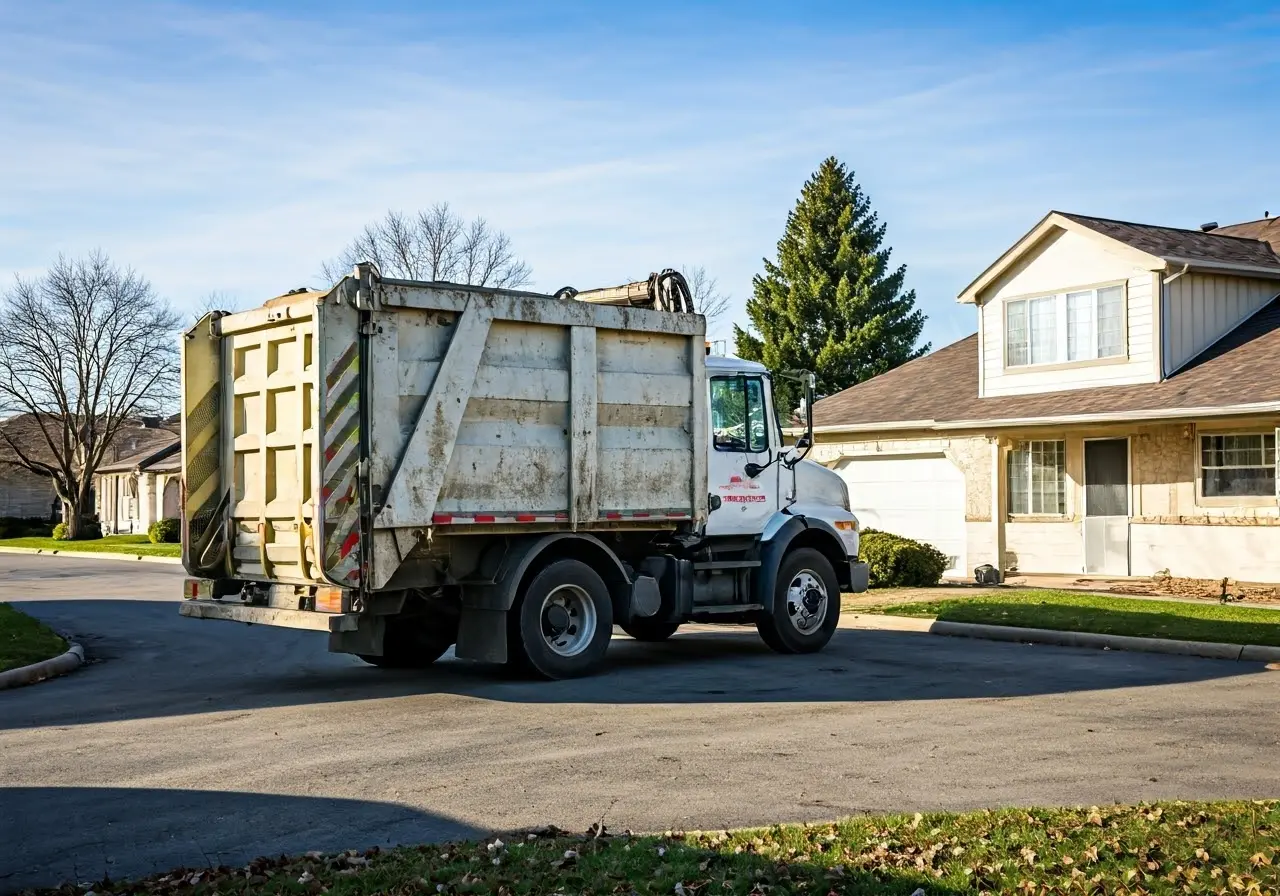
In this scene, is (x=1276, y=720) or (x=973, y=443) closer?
(x=1276, y=720)

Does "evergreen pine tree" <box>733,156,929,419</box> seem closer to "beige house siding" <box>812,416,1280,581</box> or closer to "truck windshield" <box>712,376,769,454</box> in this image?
"beige house siding" <box>812,416,1280,581</box>

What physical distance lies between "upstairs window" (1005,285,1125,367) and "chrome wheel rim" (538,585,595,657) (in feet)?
45.5

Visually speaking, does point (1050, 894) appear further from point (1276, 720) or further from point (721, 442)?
point (721, 442)

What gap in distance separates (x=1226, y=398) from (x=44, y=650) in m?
16.1

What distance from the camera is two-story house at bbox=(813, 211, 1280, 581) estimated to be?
21.3m

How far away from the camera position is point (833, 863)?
584 centimetres

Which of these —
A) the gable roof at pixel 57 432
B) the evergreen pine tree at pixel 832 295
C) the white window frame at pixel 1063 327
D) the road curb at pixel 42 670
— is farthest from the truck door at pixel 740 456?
the gable roof at pixel 57 432

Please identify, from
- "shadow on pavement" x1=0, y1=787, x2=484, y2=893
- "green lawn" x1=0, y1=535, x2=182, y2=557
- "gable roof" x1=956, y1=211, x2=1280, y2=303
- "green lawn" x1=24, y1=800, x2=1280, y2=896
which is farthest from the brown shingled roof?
"green lawn" x1=0, y1=535, x2=182, y2=557

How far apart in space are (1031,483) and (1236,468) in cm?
398

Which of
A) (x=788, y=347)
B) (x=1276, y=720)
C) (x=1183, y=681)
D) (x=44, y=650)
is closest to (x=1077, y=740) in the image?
(x=1276, y=720)

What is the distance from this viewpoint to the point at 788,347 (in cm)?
5234

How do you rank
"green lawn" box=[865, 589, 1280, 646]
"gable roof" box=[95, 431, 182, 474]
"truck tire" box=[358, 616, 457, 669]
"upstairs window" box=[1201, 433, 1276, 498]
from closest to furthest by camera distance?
"truck tire" box=[358, 616, 457, 669] < "green lawn" box=[865, 589, 1280, 646] < "upstairs window" box=[1201, 433, 1276, 498] < "gable roof" box=[95, 431, 182, 474]

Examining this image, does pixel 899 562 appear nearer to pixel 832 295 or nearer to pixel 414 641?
Result: pixel 414 641

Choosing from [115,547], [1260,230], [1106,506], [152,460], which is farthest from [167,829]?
[152,460]
